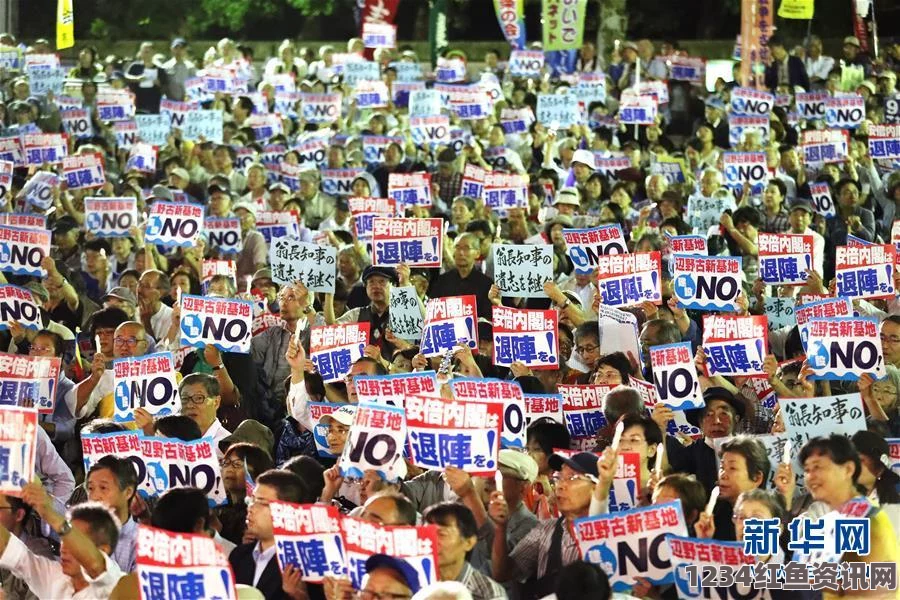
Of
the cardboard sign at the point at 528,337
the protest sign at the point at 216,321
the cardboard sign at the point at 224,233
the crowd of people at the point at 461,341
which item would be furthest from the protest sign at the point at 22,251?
the cardboard sign at the point at 528,337

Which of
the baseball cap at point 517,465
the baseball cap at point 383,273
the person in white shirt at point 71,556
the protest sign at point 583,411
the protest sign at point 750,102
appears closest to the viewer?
the person in white shirt at point 71,556

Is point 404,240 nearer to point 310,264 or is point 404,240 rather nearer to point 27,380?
point 310,264

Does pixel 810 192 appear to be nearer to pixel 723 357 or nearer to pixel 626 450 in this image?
pixel 723 357

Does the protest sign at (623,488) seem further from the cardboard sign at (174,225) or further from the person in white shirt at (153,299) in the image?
the cardboard sign at (174,225)

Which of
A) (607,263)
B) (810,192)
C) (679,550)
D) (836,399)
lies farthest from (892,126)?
(679,550)

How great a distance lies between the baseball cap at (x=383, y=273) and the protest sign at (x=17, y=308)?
7.85 ft

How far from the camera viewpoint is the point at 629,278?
1187 centimetres

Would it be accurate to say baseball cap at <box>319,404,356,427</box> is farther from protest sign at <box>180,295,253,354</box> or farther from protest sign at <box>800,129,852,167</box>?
protest sign at <box>800,129,852,167</box>

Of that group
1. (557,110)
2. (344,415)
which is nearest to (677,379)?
(344,415)

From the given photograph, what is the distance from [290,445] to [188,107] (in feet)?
41.0

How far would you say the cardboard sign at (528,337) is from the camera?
1098 centimetres

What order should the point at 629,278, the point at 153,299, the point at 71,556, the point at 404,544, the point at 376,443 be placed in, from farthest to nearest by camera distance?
the point at 153,299
the point at 629,278
the point at 376,443
the point at 71,556
the point at 404,544

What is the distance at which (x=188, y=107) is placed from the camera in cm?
2202

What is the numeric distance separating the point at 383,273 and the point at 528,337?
2214mm
